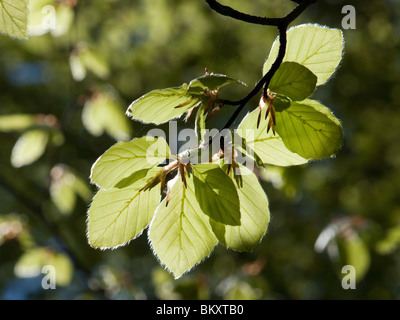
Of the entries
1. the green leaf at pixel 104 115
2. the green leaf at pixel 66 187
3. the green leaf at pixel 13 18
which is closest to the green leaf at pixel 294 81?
the green leaf at pixel 13 18

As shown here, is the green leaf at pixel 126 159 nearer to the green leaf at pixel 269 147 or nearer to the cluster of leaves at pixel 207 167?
the cluster of leaves at pixel 207 167

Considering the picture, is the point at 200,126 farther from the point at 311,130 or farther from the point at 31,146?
the point at 31,146

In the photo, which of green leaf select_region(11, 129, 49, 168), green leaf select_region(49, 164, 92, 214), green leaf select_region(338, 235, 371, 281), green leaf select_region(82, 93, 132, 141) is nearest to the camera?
green leaf select_region(338, 235, 371, 281)

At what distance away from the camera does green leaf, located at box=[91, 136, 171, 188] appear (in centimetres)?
55

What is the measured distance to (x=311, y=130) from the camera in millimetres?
561

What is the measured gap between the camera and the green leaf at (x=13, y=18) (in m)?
0.54

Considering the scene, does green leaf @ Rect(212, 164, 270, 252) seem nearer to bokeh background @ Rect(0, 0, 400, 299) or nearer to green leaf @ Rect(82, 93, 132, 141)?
green leaf @ Rect(82, 93, 132, 141)

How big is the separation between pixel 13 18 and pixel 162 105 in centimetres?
21

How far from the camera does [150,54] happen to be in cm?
547

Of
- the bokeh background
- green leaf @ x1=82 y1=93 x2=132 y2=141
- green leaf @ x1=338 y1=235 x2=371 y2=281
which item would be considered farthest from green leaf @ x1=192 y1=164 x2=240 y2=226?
the bokeh background

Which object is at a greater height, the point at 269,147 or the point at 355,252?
the point at 269,147

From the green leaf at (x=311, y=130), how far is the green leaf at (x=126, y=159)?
0.51 ft

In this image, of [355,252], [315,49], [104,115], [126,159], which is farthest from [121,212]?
[104,115]
